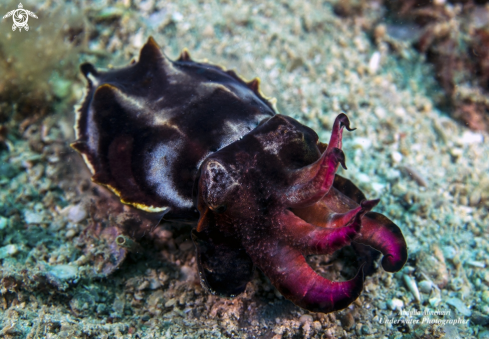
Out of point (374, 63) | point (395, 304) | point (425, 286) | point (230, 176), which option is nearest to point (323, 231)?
point (230, 176)

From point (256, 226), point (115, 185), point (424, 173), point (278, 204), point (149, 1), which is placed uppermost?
point (149, 1)

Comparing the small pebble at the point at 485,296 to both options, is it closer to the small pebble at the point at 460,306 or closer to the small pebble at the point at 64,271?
the small pebble at the point at 460,306

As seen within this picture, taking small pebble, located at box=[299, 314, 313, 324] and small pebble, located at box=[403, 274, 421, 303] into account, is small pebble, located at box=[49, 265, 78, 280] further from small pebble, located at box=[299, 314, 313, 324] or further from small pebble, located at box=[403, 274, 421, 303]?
small pebble, located at box=[403, 274, 421, 303]

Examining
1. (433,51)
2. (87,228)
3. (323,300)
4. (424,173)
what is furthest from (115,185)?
(433,51)

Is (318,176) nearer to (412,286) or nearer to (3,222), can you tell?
(412,286)

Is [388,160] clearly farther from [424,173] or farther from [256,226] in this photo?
[256,226]

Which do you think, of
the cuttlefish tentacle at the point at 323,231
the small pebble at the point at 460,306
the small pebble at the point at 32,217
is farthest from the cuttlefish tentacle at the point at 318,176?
the small pebble at the point at 32,217
